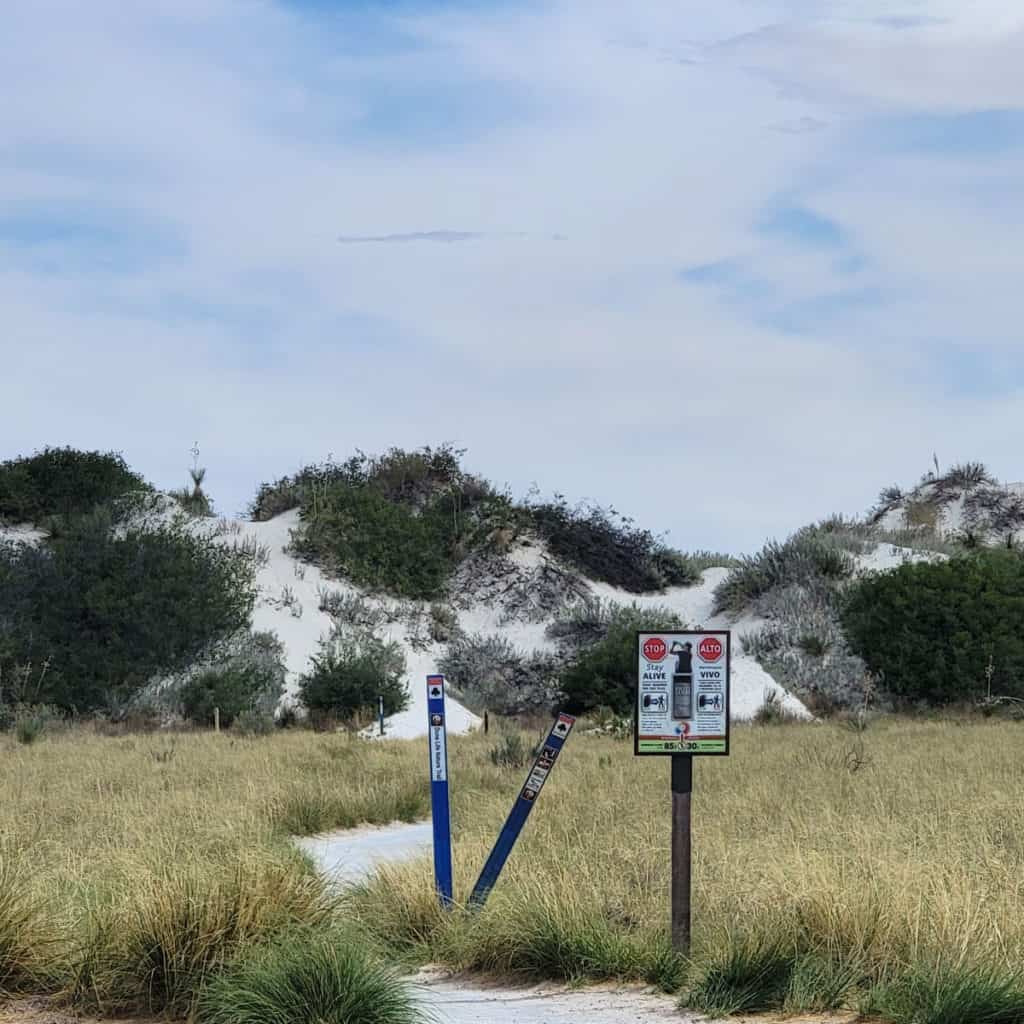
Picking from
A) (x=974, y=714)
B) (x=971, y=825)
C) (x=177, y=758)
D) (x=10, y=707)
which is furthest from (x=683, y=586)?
(x=971, y=825)

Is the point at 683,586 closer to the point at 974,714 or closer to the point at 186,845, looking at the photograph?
the point at 974,714

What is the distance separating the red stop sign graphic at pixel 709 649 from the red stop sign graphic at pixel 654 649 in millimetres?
193

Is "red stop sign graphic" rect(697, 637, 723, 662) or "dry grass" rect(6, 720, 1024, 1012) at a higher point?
"red stop sign graphic" rect(697, 637, 723, 662)

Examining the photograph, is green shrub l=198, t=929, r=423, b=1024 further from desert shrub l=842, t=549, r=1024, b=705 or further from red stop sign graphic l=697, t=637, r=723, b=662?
desert shrub l=842, t=549, r=1024, b=705

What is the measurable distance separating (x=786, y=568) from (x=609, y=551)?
6806 millimetres

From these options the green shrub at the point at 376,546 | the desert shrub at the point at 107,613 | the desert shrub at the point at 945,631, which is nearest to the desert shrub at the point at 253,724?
the desert shrub at the point at 107,613

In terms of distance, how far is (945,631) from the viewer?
3944 cm

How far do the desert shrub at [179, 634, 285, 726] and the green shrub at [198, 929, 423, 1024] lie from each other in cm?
2799

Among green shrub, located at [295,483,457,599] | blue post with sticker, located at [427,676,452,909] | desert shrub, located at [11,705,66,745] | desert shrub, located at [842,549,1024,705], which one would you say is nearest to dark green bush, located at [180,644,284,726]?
desert shrub, located at [11,705,66,745]

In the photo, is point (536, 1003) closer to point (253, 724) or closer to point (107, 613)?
point (253, 724)

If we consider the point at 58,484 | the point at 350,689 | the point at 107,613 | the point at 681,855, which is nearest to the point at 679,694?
the point at 681,855

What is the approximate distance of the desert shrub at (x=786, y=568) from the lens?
51.3 metres

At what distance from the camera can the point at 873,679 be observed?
136ft

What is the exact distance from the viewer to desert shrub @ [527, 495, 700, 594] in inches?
2147
